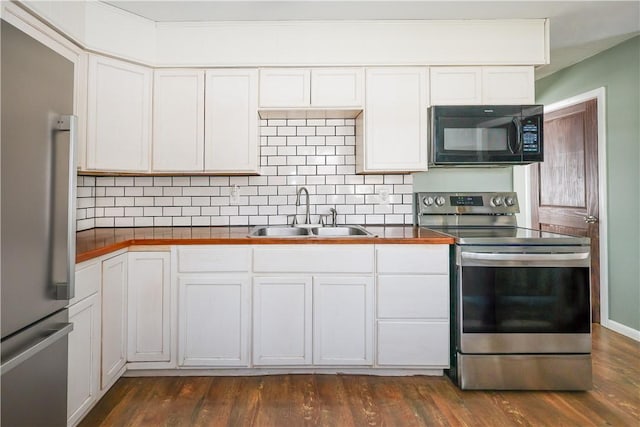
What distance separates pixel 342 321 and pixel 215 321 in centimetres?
75

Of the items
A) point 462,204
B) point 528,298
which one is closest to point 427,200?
point 462,204

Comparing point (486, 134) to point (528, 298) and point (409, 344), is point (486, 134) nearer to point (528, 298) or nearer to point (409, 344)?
point (528, 298)

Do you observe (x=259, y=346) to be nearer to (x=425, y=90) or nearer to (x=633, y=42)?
(x=425, y=90)

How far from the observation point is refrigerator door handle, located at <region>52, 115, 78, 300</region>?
131 cm

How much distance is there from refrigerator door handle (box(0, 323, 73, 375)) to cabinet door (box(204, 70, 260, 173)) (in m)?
1.50

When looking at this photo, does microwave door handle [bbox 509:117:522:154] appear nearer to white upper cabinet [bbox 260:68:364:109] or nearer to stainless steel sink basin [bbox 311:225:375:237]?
white upper cabinet [bbox 260:68:364:109]

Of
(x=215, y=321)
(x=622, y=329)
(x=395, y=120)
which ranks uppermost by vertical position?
(x=395, y=120)

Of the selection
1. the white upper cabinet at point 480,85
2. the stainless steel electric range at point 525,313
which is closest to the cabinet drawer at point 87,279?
the stainless steel electric range at point 525,313

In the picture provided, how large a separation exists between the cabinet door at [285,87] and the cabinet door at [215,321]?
3.97 ft

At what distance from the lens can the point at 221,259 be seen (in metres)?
2.27

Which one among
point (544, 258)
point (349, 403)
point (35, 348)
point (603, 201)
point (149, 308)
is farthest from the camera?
point (603, 201)

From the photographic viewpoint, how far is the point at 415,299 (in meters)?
2.27

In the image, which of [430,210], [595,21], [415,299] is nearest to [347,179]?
[430,210]

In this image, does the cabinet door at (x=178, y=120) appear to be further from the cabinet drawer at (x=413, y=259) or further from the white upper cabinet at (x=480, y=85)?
the white upper cabinet at (x=480, y=85)
